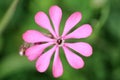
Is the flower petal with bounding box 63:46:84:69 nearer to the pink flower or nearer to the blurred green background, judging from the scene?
the pink flower

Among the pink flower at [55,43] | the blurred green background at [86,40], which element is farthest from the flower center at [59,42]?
the blurred green background at [86,40]

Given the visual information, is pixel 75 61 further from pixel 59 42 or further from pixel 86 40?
pixel 86 40

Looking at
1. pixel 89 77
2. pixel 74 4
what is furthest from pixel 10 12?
pixel 89 77

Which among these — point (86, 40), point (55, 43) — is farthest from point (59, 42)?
point (86, 40)

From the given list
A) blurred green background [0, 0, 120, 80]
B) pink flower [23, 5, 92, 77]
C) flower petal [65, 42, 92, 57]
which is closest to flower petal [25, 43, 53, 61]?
pink flower [23, 5, 92, 77]

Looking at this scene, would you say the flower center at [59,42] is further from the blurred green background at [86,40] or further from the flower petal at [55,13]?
the blurred green background at [86,40]
